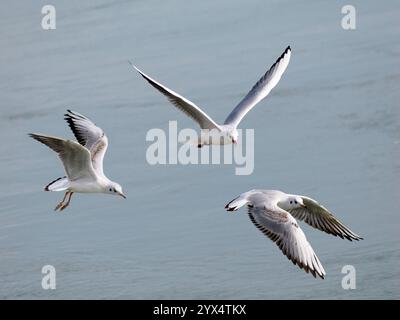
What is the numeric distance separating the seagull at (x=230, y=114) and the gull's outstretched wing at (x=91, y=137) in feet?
2.34

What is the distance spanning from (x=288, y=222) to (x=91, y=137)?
77.6 inches

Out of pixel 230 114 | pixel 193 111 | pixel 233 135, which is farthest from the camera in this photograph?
pixel 230 114

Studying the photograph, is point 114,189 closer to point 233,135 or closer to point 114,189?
point 114,189

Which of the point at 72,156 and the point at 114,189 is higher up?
the point at 72,156

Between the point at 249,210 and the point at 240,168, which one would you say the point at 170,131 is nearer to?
the point at 240,168

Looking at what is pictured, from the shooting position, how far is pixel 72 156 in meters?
8.43

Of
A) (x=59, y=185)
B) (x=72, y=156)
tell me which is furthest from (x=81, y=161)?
(x=59, y=185)

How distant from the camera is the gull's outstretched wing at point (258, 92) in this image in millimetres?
9344

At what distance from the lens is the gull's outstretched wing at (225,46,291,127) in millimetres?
9344

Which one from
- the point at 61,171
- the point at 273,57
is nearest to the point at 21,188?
the point at 61,171

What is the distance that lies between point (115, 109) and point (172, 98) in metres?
2.10

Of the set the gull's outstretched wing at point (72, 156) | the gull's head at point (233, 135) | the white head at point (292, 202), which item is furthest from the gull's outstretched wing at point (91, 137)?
the white head at point (292, 202)

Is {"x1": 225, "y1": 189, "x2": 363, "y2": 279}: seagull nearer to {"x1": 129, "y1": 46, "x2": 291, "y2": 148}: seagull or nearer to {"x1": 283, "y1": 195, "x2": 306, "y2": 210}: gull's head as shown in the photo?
{"x1": 283, "y1": 195, "x2": 306, "y2": 210}: gull's head

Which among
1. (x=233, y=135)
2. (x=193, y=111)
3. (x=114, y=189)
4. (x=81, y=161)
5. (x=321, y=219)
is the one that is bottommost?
(x=321, y=219)
